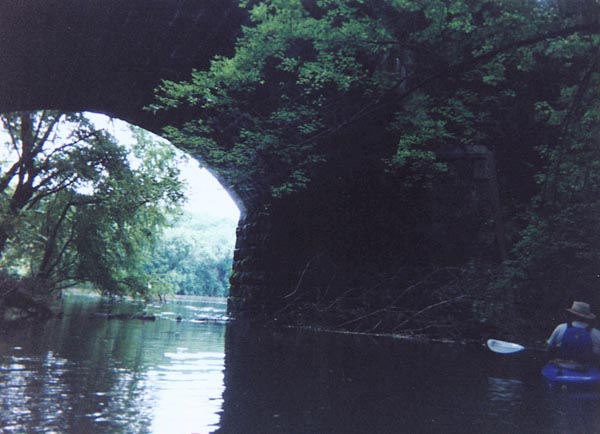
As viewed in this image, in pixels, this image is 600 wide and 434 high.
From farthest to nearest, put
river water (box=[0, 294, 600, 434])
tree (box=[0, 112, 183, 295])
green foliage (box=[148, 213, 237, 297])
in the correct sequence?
green foliage (box=[148, 213, 237, 297]) → tree (box=[0, 112, 183, 295]) → river water (box=[0, 294, 600, 434])

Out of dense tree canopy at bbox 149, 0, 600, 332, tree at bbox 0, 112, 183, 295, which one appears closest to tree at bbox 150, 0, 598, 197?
dense tree canopy at bbox 149, 0, 600, 332

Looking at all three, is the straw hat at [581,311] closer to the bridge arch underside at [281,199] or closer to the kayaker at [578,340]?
the kayaker at [578,340]

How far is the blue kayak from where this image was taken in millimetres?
7113

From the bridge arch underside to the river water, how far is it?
13.9 ft

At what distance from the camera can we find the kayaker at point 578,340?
23.9 feet

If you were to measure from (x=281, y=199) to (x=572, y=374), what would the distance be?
901 cm

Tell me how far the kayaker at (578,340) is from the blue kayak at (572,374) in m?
0.13

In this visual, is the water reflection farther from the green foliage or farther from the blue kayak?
the green foliage

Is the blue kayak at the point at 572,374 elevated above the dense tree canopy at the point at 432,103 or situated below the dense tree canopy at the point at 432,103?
below

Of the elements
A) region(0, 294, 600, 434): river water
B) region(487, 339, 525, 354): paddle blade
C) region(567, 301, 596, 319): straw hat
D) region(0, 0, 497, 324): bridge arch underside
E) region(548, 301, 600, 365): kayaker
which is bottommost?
region(0, 294, 600, 434): river water

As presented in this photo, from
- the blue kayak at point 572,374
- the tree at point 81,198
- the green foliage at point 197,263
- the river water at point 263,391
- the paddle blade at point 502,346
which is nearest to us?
the river water at point 263,391

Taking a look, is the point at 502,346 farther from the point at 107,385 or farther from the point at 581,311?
the point at 107,385

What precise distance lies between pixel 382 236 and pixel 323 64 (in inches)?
220

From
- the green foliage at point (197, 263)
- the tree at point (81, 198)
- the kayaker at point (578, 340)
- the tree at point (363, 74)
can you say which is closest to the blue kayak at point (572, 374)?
the kayaker at point (578, 340)
